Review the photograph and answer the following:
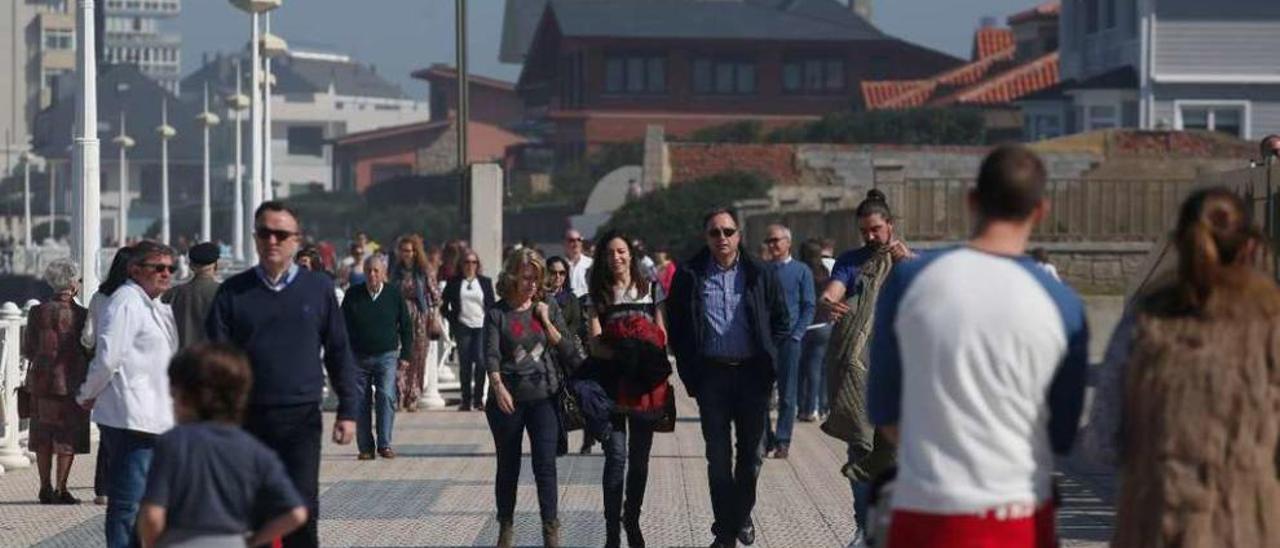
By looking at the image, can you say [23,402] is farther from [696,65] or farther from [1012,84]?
[696,65]

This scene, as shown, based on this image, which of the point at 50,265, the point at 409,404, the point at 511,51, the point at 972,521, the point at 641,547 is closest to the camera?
the point at 972,521

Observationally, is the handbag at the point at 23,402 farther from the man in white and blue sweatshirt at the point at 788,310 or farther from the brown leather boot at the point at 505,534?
the brown leather boot at the point at 505,534

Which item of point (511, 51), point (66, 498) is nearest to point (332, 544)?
point (66, 498)

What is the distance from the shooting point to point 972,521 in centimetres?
629

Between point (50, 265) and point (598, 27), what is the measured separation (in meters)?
79.0

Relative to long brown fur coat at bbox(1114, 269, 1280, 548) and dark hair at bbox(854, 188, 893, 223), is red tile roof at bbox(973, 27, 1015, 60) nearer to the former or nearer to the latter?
dark hair at bbox(854, 188, 893, 223)

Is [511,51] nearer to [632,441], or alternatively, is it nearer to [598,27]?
[598,27]

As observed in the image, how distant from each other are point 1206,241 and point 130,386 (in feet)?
18.5

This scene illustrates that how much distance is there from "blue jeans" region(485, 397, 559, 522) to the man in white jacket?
181cm

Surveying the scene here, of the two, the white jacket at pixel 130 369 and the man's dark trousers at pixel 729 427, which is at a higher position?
the white jacket at pixel 130 369

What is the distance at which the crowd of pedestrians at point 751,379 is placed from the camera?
637cm

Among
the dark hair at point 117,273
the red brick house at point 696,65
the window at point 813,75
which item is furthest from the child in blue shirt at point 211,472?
the window at point 813,75

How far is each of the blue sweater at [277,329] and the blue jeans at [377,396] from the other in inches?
340

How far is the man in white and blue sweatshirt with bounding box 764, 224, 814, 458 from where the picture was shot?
14.9 meters
